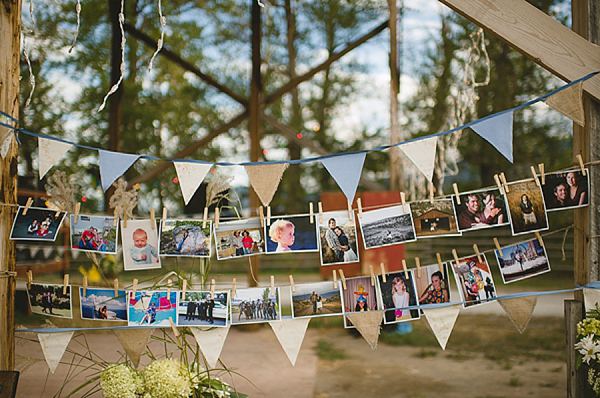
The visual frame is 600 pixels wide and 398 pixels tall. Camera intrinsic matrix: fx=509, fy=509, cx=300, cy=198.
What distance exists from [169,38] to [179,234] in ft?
29.6

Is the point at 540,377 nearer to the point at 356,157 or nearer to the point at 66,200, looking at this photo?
the point at 356,157

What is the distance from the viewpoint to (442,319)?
211cm

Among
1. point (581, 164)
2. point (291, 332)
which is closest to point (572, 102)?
point (581, 164)

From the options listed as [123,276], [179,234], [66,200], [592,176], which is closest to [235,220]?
[179,234]

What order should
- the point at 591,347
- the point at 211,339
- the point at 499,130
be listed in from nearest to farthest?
the point at 591,347
the point at 499,130
the point at 211,339

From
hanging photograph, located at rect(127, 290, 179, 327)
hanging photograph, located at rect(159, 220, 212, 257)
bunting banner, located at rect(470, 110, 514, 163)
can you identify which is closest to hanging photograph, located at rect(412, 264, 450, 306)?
bunting banner, located at rect(470, 110, 514, 163)

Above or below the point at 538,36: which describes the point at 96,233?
below

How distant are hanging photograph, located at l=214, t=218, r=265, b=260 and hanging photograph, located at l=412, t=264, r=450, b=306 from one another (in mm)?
692

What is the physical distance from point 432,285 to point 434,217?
0.30m

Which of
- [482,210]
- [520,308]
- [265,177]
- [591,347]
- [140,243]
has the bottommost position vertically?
[591,347]

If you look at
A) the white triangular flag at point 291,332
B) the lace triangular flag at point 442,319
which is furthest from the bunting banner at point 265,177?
the lace triangular flag at point 442,319

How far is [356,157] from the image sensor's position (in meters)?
2.09

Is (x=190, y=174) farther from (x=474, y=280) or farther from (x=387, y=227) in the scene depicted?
(x=474, y=280)

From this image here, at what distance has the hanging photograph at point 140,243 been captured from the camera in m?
2.15
